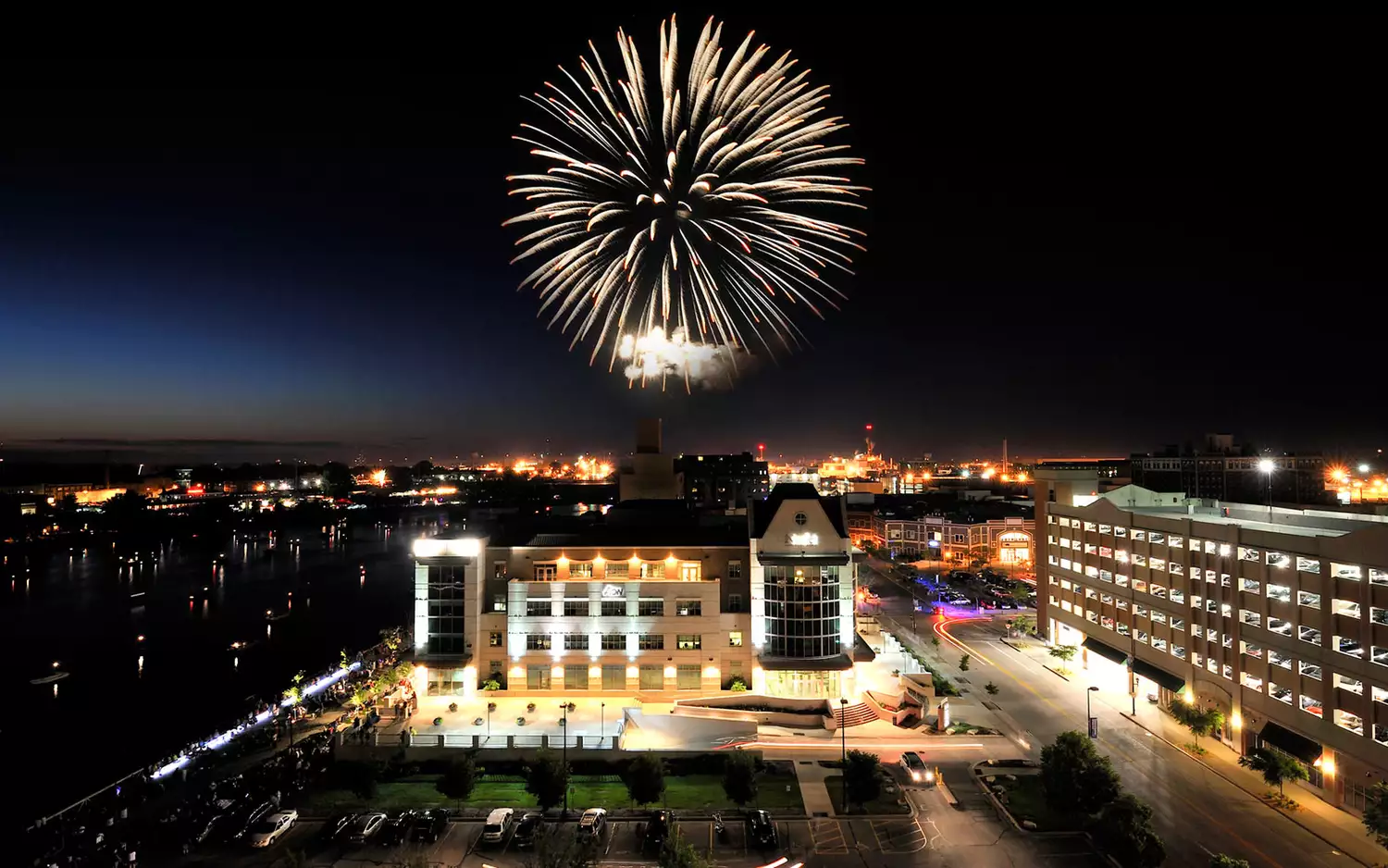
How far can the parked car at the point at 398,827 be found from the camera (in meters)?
30.8

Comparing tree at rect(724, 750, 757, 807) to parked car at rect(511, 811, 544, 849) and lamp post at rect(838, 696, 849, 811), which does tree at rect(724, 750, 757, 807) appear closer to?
lamp post at rect(838, 696, 849, 811)

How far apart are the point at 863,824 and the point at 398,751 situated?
24206mm

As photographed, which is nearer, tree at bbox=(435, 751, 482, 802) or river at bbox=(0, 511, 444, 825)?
tree at bbox=(435, 751, 482, 802)

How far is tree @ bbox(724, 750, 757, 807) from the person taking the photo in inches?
1280

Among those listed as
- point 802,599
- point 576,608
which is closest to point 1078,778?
point 802,599

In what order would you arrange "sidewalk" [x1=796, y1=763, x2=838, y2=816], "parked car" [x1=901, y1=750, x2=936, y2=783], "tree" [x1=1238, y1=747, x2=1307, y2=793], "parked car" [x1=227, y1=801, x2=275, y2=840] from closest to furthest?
1. "parked car" [x1=227, y1=801, x2=275, y2=840]
2. "tree" [x1=1238, y1=747, x2=1307, y2=793]
3. "sidewalk" [x1=796, y1=763, x2=838, y2=816]
4. "parked car" [x1=901, y1=750, x2=936, y2=783]

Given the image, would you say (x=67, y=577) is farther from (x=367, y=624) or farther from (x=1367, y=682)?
(x=1367, y=682)

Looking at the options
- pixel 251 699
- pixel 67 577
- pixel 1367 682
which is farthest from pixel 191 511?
pixel 1367 682

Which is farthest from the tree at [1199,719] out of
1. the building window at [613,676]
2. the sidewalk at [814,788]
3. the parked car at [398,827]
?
the parked car at [398,827]

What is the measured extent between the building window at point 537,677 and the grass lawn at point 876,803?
21.7m

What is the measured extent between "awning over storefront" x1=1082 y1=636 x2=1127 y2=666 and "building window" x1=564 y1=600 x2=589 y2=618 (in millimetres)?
37281

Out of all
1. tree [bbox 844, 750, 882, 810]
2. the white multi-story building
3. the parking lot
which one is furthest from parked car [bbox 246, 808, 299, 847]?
tree [bbox 844, 750, 882, 810]

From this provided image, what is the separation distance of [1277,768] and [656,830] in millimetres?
28402

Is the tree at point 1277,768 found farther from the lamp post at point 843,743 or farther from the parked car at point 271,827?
the parked car at point 271,827
